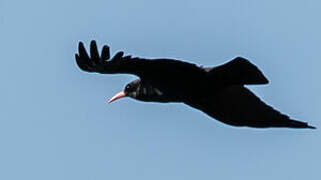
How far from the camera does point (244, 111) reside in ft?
57.5

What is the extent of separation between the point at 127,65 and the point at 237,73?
4.90ft

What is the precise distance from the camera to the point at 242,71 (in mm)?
16094

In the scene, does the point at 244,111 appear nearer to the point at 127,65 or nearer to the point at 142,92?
the point at 142,92

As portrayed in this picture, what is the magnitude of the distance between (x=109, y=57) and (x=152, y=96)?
52.6 inches

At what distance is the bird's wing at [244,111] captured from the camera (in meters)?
17.3

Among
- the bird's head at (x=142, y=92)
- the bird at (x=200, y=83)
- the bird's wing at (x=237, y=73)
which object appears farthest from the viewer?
the bird's head at (x=142, y=92)

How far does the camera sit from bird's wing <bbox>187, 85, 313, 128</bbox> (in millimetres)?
17312

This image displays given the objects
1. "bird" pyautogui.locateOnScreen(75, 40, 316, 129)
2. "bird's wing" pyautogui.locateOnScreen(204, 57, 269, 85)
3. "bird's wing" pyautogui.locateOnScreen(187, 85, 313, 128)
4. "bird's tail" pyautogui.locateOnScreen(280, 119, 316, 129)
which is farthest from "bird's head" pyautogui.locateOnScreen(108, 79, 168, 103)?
"bird's tail" pyautogui.locateOnScreen(280, 119, 316, 129)

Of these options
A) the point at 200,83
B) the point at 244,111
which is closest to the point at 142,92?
the point at 200,83

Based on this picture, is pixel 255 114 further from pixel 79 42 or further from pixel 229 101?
pixel 79 42

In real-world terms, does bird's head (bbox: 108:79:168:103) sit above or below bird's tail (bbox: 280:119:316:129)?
above

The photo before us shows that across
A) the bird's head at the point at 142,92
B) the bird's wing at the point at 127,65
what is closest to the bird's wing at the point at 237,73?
the bird's wing at the point at 127,65

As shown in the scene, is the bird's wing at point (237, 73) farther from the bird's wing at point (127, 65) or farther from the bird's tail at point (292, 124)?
the bird's tail at point (292, 124)

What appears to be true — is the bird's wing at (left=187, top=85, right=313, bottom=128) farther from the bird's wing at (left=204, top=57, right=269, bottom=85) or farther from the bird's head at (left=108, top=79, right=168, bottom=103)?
the bird's wing at (left=204, top=57, right=269, bottom=85)
